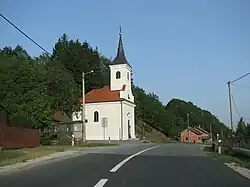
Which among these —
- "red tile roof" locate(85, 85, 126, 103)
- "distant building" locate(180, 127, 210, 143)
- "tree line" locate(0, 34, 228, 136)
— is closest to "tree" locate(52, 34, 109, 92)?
"tree line" locate(0, 34, 228, 136)

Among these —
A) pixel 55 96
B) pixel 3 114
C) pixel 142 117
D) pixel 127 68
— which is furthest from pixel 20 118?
pixel 142 117

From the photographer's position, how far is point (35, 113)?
3875cm

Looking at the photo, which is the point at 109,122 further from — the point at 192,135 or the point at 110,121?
the point at 192,135

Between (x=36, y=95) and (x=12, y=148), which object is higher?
(x=36, y=95)

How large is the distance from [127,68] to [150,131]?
32.3m

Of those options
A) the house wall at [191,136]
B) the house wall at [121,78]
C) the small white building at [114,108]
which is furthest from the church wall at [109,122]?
the house wall at [191,136]

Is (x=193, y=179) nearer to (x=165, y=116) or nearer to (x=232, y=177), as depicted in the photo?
(x=232, y=177)

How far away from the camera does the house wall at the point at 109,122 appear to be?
70.6 m

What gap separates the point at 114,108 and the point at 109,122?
258cm

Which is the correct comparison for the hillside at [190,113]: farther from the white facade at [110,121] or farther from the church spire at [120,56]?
the white facade at [110,121]

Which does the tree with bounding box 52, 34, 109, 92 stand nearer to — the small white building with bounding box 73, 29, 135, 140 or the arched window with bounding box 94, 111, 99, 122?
the small white building with bounding box 73, 29, 135, 140

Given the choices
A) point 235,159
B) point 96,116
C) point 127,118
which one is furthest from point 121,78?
point 235,159

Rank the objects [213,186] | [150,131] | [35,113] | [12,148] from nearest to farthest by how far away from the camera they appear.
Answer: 1. [213,186]
2. [12,148]
3. [35,113]
4. [150,131]

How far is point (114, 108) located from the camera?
7169cm
